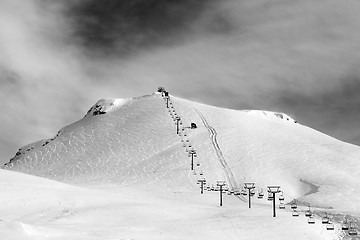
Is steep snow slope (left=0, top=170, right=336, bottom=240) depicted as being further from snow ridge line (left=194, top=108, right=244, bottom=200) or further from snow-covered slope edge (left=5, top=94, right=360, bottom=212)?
snow ridge line (left=194, top=108, right=244, bottom=200)

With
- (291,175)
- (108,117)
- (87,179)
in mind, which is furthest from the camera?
(108,117)

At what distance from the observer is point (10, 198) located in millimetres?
41344

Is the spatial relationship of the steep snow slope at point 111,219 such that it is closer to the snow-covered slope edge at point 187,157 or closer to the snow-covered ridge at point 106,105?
the snow-covered slope edge at point 187,157

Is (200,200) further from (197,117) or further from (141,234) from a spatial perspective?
(197,117)

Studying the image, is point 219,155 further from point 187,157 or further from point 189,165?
point 189,165

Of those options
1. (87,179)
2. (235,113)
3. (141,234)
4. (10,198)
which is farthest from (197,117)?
(141,234)

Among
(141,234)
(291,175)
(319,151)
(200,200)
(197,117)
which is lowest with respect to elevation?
(141,234)

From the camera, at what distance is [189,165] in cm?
8162

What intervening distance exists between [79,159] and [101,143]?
962 centimetres

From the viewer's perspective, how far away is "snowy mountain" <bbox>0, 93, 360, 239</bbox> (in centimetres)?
3881

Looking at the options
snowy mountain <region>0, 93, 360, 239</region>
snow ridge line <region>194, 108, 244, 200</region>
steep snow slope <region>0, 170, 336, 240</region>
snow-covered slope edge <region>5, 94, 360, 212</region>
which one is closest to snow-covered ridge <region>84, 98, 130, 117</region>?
snowy mountain <region>0, 93, 360, 239</region>

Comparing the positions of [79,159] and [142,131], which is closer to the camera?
[79,159]

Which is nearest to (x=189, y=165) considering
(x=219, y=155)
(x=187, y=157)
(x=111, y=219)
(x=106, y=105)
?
(x=187, y=157)

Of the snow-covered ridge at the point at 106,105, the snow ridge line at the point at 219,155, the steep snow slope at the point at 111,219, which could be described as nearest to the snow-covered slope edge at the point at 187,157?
the snow ridge line at the point at 219,155
